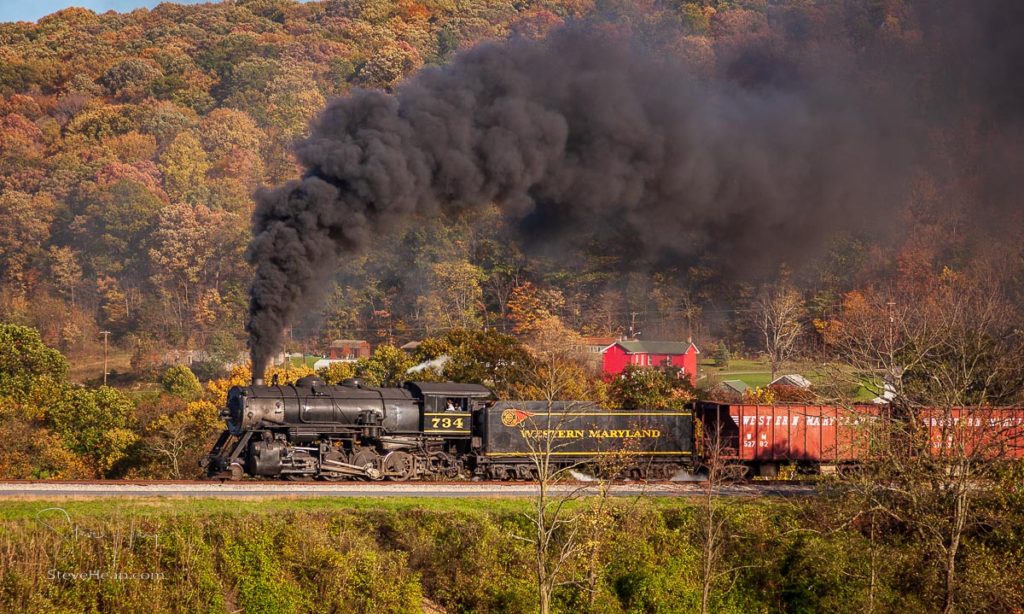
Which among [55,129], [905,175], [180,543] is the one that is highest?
[55,129]

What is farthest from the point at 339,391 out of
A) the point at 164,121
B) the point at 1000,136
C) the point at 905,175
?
the point at 164,121

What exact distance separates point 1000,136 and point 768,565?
72.8m

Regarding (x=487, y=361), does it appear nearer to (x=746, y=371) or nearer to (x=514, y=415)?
(x=514, y=415)

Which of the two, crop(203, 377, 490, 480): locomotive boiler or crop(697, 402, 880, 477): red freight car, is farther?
crop(697, 402, 880, 477): red freight car

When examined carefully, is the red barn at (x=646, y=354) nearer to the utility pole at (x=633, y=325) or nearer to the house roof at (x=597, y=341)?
the house roof at (x=597, y=341)

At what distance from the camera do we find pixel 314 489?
2405cm

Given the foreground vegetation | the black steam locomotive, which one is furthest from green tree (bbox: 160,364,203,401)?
the foreground vegetation

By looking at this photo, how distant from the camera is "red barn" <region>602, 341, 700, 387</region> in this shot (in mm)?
68875

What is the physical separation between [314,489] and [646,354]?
4765 centimetres

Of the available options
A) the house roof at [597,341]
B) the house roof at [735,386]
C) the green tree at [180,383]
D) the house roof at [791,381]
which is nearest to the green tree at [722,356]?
the house roof at [597,341]

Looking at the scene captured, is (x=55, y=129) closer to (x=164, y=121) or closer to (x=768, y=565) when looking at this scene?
(x=164, y=121)

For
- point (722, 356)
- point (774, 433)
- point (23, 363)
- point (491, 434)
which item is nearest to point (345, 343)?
point (722, 356)

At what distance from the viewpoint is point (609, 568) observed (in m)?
21.8

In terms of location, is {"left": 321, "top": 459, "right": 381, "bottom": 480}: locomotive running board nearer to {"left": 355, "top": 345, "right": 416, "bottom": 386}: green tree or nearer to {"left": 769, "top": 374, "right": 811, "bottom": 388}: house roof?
{"left": 355, "top": 345, "right": 416, "bottom": 386}: green tree
